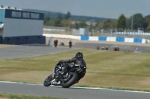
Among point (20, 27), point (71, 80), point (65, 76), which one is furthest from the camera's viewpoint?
point (20, 27)

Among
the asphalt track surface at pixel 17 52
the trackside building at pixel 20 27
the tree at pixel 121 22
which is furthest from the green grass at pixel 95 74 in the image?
the tree at pixel 121 22

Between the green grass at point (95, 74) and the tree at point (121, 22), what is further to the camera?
the tree at point (121, 22)

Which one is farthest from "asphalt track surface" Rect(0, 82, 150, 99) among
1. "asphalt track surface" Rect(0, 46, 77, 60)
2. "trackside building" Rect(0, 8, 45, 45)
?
"trackside building" Rect(0, 8, 45, 45)

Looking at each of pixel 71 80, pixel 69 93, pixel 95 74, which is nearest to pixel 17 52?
pixel 95 74

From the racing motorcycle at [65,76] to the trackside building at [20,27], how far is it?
51.6 meters

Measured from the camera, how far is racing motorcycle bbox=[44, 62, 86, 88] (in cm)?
1655

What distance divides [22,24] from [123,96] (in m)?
62.4

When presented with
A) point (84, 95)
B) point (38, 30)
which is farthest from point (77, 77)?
point (38, 30)

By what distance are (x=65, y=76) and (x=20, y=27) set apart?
58727 mm

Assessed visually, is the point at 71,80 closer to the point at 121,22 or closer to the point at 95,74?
the point at 95,74

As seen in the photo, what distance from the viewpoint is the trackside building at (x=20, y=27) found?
6850 centimetres

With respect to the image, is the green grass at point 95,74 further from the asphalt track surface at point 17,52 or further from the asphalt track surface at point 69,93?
the asphalt track surface at point 17,52

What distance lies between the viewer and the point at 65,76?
16.9 m

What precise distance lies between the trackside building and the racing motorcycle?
169 ft
